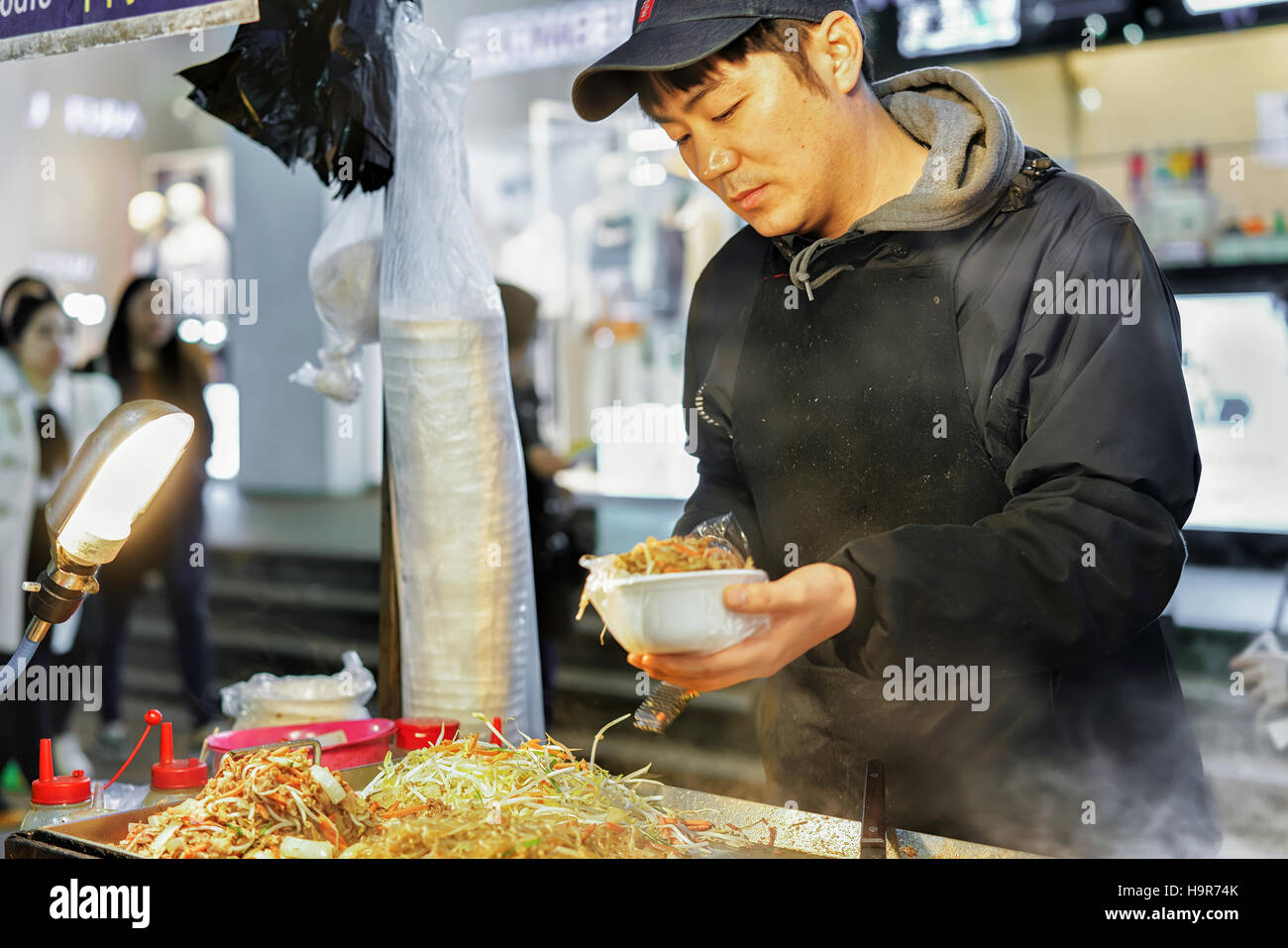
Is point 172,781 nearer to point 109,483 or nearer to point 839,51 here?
point 109,483

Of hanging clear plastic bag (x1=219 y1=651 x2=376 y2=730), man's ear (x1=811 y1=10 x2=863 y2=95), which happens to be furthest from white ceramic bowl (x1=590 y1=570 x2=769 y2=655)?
hanging clear plastic bag (x1=219 y1=651 x2=376 y2=730)

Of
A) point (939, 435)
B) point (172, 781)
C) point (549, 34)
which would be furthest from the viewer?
point (549, 34)

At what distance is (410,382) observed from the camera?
7.01 feet

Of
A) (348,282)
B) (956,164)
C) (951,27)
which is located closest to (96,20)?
(348,282)

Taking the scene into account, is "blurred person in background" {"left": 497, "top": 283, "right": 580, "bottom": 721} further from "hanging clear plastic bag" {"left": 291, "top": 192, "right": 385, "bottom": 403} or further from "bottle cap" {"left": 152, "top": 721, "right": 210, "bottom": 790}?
"bottle cap" {"left": 152, "top": 721, "right": 210, "bottom": 790}

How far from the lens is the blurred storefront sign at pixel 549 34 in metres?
7.95

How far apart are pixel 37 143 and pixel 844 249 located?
1138cm

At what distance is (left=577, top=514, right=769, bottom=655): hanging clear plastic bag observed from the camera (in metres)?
1.26

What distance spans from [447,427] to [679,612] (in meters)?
1.00

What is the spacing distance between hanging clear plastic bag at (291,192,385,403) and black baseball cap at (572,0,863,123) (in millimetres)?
691

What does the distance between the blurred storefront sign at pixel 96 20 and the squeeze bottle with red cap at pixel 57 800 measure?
1.22m

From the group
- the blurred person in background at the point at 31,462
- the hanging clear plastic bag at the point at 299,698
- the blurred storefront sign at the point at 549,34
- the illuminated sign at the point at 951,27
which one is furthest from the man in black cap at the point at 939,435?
the blurred storefront sign at the point at 549,34

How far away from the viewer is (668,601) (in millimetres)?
1264
